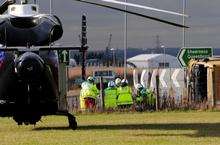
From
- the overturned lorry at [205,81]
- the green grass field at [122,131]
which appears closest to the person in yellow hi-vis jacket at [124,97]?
the overturned lorry at [205,81]

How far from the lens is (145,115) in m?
27.5

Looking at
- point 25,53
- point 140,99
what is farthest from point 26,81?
point 140,99

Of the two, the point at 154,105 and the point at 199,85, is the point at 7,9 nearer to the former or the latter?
→ the point at 154,105

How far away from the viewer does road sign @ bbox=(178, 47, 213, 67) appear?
31.8 metres

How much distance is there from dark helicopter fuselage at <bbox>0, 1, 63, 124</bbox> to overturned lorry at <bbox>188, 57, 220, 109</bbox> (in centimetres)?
1320

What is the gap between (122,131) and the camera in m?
19.7

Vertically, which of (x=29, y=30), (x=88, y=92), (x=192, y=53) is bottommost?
(x=88, y=92)

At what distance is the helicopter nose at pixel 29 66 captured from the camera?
1709 cm

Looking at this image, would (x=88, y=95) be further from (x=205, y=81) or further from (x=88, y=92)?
(x=205, y=81)

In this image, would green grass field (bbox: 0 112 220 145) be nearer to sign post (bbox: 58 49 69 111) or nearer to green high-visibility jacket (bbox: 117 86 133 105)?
sign post (bbox: 58 49 69 111)

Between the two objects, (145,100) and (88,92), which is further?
(145,100)

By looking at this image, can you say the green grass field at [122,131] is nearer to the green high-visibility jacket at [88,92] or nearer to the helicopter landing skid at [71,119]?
the helicopter landing skid at [71,119]

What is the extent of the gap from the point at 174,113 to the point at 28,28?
11.3 metres

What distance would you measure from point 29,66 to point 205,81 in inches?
677
